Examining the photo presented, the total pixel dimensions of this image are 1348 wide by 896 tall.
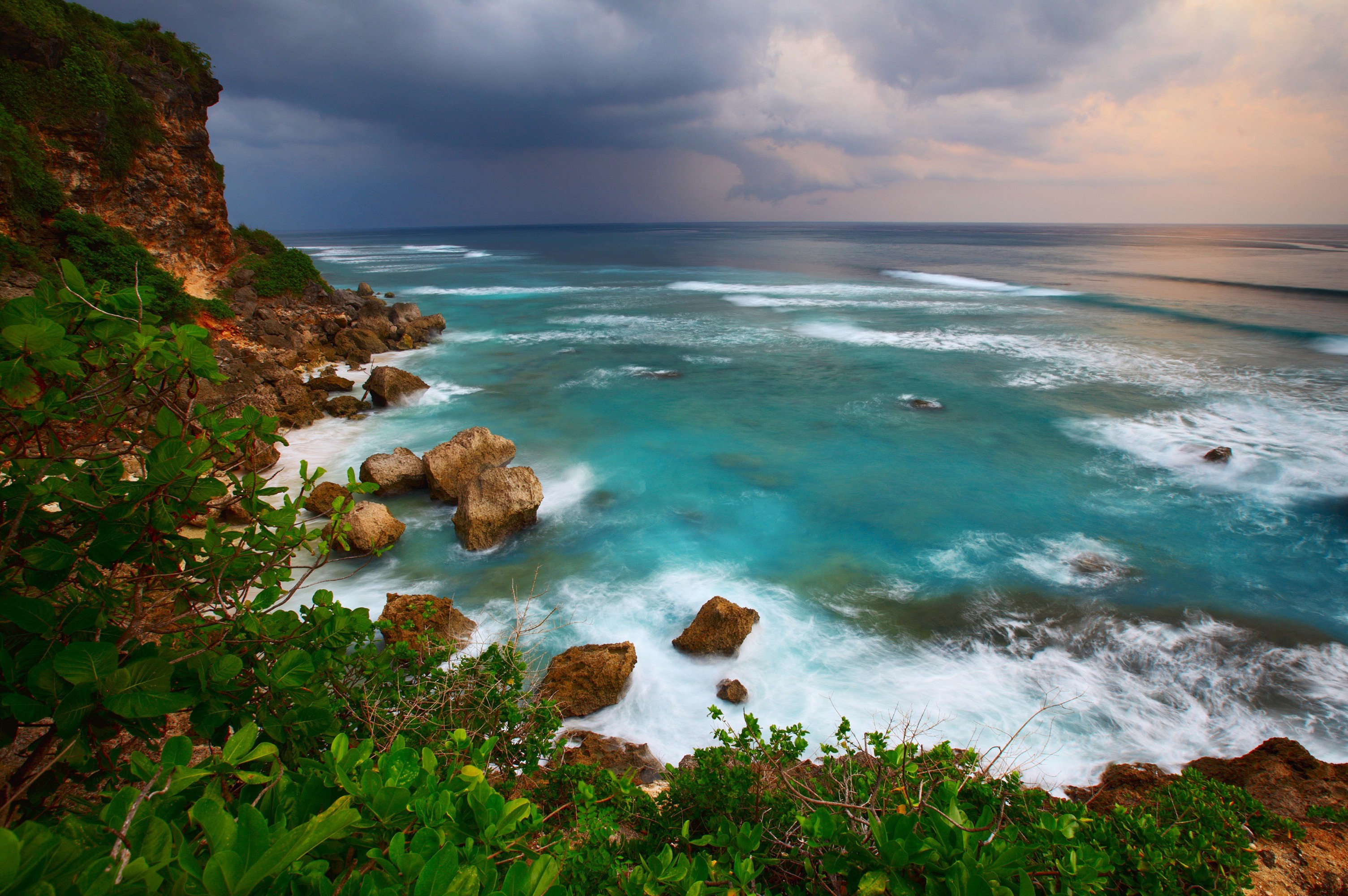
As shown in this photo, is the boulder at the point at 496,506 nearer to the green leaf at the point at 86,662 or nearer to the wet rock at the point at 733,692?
the wet rock at the point at 733,692

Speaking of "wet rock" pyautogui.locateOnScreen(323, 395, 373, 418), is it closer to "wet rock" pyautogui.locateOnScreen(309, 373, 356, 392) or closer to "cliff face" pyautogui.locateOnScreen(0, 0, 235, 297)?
"wet rock" pyautogui.locateOnScreen(309, 373, 356, 392)

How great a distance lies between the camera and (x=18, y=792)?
174 centimetres

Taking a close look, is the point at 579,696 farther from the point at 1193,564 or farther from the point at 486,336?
the point at 486,336

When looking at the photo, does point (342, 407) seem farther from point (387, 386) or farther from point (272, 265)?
point (272, 265)

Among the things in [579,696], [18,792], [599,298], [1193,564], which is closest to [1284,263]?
[599,298]

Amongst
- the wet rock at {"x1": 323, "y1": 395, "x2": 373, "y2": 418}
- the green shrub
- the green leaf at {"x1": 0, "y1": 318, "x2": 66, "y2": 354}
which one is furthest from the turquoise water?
the green leaf at {"x1": 0, "y1": 318, "x2": 66, "y2": 354}

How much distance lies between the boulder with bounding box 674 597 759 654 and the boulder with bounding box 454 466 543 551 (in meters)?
4.11

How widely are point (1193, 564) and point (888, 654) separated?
256 inches

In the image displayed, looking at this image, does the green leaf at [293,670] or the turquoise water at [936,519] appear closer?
the green leaf at [293,670]

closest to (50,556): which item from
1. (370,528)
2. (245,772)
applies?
(245,772)

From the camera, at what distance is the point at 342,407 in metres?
16.5

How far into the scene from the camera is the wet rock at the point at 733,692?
24.5ft

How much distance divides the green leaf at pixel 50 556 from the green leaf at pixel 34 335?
729 mm

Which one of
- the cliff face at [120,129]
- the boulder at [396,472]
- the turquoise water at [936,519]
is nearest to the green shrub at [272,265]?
the cliff face at [120,129]
